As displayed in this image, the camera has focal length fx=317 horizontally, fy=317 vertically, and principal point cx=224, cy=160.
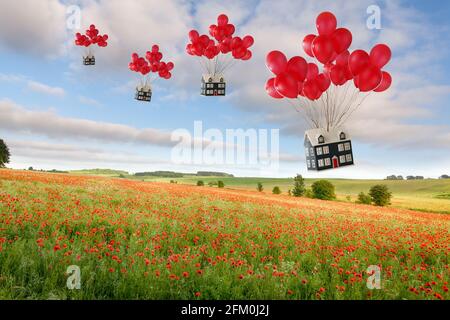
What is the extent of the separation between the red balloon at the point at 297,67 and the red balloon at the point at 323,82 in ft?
2.41

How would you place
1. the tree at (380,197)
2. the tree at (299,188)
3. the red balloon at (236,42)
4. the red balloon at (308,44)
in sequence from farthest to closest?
1. the tree at (299,188)
2. the tree at (380,197)
3. the red balloon at (236,42)
4. the red balloon at (308,44)

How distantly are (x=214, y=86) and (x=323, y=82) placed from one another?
5.76 m

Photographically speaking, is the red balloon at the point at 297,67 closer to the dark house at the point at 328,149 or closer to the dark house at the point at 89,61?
the dark house at the point at 328,149

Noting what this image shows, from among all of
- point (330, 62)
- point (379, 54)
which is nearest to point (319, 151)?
point (330, 62)

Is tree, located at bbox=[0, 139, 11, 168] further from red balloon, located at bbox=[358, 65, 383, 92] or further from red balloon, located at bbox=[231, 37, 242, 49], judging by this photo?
red balloon, located at bbox=[358, 65, 383, 92]

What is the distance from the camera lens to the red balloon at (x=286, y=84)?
8914 millimetres

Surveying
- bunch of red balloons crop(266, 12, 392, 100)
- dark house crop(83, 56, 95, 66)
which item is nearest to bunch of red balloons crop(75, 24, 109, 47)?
dark house crop(83, 56, 95, 66)

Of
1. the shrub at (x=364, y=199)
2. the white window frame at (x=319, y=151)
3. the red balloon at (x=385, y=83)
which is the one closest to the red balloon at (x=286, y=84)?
the white window frame at (x=319, y=151)

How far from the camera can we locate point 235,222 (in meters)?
11.1

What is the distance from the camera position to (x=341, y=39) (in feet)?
29.0

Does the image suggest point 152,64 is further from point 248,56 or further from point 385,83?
point 385,83
